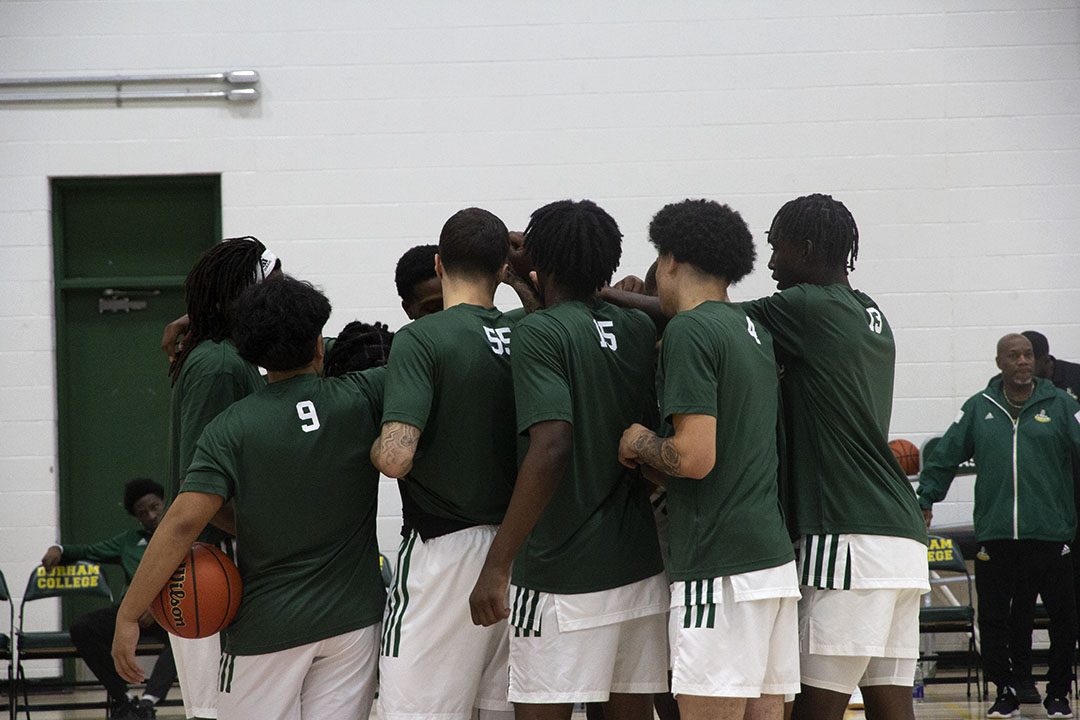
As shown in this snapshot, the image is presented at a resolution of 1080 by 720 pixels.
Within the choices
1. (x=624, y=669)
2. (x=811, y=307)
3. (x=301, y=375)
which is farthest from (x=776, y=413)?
(x=301, y=375)

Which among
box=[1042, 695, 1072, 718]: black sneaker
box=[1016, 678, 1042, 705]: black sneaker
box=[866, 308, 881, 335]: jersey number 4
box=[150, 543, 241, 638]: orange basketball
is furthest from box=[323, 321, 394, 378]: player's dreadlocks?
box=[1016, 678, 1042, 705]: black sneaker

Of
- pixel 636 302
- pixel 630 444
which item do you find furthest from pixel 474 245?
pixel 630 444

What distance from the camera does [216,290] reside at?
3.60 meters

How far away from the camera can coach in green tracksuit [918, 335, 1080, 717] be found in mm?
6871

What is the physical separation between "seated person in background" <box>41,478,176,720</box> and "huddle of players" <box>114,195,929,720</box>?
364 centimetres

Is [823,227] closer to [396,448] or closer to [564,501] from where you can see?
[564,501]

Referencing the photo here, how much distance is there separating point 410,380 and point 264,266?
0.77 meters

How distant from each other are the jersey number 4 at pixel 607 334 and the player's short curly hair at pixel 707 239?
26 centimetres

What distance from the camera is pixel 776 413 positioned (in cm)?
328

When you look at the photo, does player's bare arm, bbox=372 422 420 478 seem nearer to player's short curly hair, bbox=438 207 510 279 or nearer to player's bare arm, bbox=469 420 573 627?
player's bare arm, bbox=469 420 573 627

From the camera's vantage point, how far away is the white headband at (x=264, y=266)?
3616 mm

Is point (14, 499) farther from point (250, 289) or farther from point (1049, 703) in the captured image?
point (1049, 703)

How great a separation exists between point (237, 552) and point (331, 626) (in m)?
0.33

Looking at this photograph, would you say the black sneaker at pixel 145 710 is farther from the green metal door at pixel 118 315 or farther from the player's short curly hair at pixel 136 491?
the green metal door at pixel 118 315
